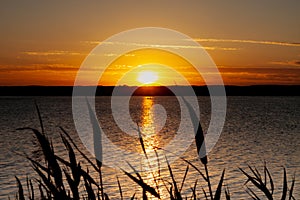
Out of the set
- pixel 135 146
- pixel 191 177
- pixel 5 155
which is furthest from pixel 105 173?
pixel 135 146

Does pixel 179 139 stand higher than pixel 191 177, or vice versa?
pixel 179 139

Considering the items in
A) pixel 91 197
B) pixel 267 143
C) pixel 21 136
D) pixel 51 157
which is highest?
pixel 21 136

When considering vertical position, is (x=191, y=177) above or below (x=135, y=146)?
below

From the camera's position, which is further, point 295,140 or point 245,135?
point 245,135

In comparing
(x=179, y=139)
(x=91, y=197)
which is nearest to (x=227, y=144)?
(x=179, y=139)

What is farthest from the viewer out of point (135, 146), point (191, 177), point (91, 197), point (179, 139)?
point (179, 139)

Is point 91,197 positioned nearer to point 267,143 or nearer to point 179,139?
point 267,143

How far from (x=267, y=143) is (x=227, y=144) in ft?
20.1

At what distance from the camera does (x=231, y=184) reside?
33062mm

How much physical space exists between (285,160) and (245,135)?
32701 mm

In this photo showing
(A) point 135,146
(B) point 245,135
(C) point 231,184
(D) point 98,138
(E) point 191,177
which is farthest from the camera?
(B) point 245,135

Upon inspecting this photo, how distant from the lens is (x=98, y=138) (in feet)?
7.09

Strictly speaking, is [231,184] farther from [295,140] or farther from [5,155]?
[295,140]

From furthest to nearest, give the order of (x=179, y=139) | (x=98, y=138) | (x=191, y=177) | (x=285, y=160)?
1. (x=179, y=139)
2. (x=285, y=160)
3. (x=191, y=177)
4. (x=98, y=138)
